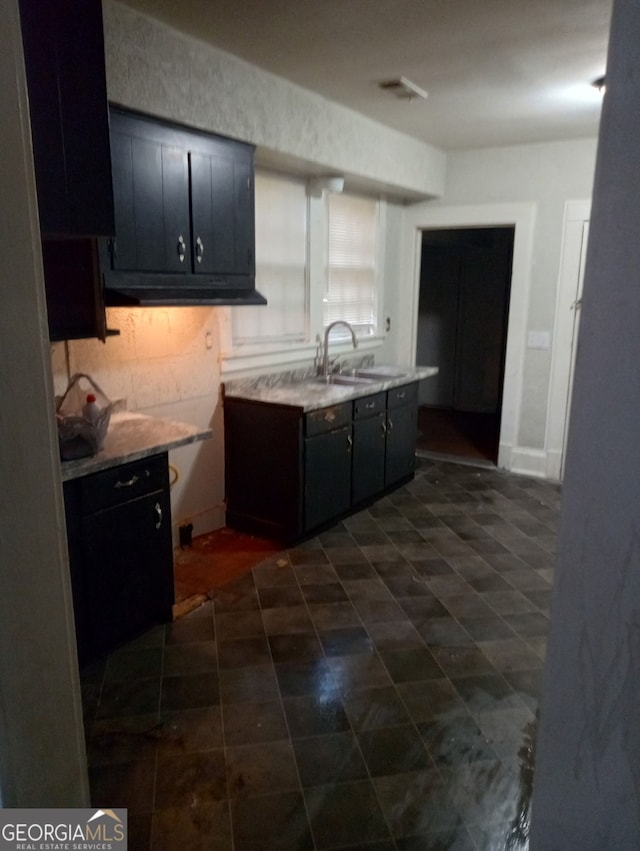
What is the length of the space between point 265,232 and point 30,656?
11.5 ft

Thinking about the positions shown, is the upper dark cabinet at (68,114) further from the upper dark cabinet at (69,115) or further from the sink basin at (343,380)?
the sink basin at (343,380)

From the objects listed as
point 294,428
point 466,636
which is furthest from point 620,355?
point 294,428

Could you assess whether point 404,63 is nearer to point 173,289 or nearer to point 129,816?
point 173,289

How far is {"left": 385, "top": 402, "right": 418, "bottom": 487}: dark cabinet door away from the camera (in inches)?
176

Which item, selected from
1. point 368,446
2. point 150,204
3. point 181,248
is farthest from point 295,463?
point 150,204

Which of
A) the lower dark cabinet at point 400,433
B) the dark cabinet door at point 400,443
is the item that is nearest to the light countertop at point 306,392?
the lower dark cabinet at point 400,433

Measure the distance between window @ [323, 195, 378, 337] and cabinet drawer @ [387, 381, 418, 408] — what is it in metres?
0.74

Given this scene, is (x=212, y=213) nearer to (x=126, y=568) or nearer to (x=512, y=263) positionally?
(x=126, y=568)

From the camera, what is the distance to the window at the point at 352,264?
466 cm

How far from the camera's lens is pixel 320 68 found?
3.11 m

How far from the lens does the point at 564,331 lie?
4871mm

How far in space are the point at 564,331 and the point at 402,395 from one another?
1.51 metres

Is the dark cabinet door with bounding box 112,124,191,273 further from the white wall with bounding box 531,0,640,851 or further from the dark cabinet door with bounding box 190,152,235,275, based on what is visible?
the white wall with bounding box 531,0,640,851

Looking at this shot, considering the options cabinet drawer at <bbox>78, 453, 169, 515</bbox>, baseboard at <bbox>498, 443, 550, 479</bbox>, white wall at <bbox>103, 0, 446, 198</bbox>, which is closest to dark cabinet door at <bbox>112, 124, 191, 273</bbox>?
white wall at <bbox>103, 0, 446, 198</bbox>
